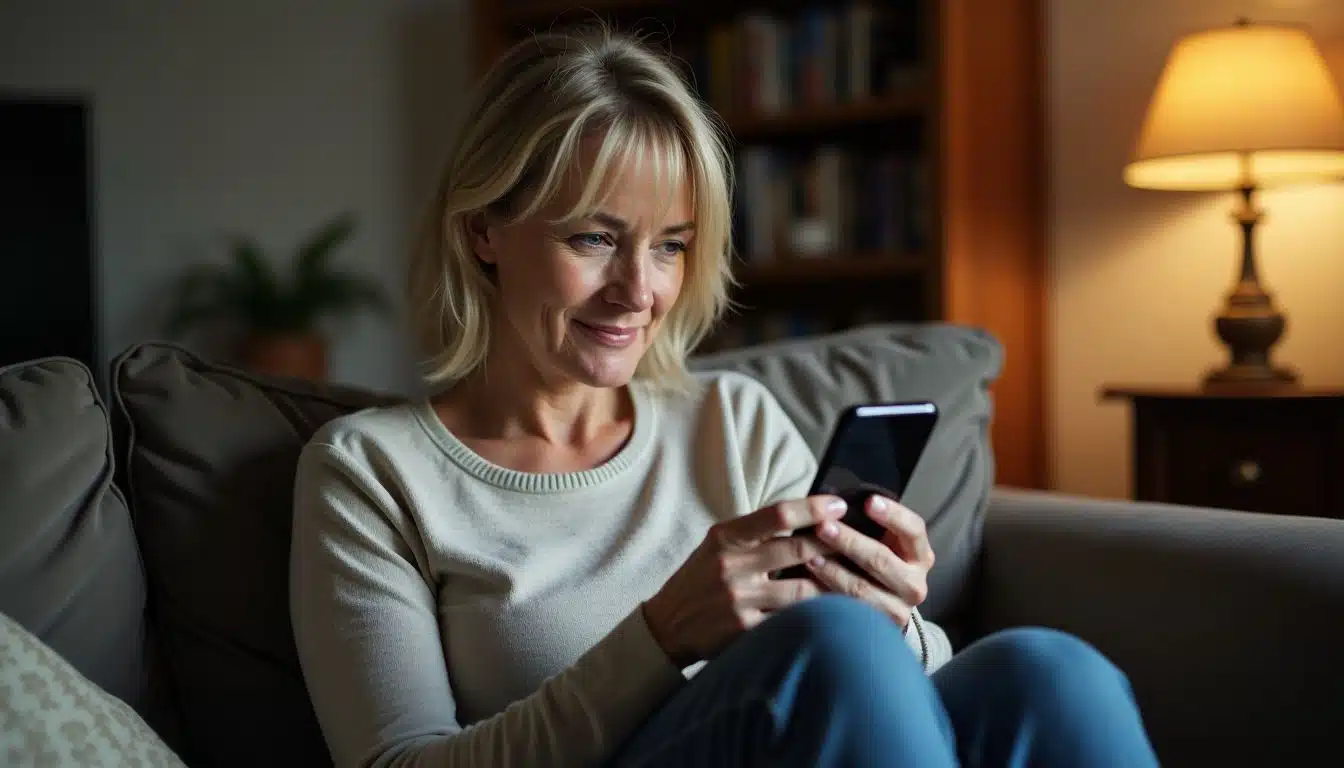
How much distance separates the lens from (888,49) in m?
2.98

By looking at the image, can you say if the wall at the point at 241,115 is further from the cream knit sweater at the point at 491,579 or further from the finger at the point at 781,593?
the finger at the point at 781,593

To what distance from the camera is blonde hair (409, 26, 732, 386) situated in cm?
117

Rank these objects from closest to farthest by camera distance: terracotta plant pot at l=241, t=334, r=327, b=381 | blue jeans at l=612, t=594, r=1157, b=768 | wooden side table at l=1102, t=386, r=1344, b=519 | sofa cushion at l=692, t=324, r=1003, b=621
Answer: blue jeans at l=612, t=594, r=1157, b=768 → sofa cushion at l=692, t=324, r=1003, b=621 → wooden side table at l=1102, t=386, r=1344, b=519 → terracotta plant pot at l=241, t=334, r=327, b=381

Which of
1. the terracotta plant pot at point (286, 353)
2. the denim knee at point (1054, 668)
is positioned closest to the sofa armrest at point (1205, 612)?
the denim knee at point (1054, 668)

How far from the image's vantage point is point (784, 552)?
96 centimetres

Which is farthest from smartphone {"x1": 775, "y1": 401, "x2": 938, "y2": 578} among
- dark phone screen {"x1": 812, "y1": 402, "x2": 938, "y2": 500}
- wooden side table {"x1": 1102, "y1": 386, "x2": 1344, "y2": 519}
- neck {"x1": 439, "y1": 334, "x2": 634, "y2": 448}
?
wooden side table {"x1": 1102, "y1": 386, "x2": 1344, "y2": 519}

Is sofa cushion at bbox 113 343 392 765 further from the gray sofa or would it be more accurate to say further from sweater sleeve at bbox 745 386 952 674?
sweater sleeve at bbox 745 386 952 674

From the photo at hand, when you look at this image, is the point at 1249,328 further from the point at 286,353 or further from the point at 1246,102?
the point at 286,353

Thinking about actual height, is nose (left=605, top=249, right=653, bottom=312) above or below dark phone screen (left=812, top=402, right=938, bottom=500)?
above

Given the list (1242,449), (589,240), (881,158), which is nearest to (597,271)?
(589,240)

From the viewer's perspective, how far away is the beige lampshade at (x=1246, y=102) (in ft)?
7.02

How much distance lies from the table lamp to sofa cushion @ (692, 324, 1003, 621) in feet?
2.77

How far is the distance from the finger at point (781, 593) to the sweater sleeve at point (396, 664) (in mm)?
76

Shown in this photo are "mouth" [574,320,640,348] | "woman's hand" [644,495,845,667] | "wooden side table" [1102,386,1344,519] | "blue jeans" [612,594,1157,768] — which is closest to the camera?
"blue jeans" [612,594,1157,768]
